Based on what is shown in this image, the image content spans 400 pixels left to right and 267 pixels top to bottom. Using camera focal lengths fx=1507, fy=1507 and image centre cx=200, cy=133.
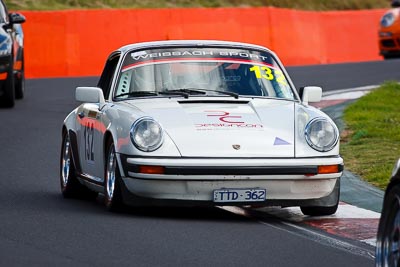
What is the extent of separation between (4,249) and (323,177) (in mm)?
2582

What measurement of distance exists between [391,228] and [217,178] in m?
3.34

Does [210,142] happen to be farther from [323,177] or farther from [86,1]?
[86,1]

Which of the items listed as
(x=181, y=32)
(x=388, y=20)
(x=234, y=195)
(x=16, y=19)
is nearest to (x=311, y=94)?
(x=234, y=195)

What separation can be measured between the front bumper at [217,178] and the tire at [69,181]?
5.27 ft

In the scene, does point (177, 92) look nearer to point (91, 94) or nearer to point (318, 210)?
point (91, 94)

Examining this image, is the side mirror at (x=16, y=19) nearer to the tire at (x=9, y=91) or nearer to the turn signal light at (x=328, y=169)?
the tire at (x=9, y=91)

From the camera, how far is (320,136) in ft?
34.4

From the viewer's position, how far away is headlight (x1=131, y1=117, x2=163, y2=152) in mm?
10297

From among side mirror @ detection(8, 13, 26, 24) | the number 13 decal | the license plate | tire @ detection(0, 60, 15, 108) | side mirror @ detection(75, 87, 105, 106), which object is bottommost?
tire @ detection(0, 60, 15, 108)

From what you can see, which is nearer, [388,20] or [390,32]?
[390,32]

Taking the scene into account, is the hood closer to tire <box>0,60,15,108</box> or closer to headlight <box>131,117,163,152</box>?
headlight <box>131,117,163,152</box>

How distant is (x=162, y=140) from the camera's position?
1030 centimetres

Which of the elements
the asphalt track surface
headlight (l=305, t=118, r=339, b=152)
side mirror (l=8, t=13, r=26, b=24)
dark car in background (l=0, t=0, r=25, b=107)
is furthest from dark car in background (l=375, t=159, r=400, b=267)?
side mirror (l=8, t=13, r=26, b=24)

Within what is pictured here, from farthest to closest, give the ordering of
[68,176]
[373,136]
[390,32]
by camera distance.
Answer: [390,32], [373,136], [68,176]
